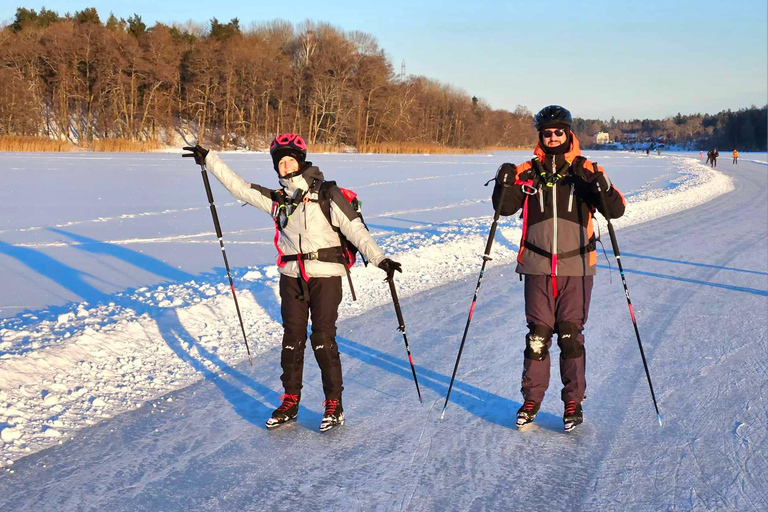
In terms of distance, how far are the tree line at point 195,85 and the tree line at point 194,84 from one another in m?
0.10

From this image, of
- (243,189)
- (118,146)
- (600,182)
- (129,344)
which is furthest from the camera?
(118,146)

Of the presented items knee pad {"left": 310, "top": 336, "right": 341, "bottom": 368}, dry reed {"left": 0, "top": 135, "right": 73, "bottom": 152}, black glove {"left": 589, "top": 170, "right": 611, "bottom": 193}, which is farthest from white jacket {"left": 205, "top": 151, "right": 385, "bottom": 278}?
dry reed {"left": 0, "top": 135, "right": 73, "bottom": 152}

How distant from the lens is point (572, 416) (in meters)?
4.25

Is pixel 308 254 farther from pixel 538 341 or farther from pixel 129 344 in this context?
pixel 129 344

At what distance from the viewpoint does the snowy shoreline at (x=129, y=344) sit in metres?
4.52

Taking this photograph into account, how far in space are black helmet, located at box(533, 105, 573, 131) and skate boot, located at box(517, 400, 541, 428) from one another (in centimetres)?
161

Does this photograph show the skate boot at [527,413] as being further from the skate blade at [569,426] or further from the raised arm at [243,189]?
the raised arm at [243,189]

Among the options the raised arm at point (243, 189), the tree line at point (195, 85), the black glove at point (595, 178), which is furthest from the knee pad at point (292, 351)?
the tree line at point (195, 85)

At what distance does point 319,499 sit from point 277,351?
274 cm

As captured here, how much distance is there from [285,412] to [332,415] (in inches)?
11.5

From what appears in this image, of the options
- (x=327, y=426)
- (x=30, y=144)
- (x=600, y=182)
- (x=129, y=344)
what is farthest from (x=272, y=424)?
(x=30, y=144)

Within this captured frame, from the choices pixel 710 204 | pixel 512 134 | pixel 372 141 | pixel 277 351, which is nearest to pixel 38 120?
pixel 372 141

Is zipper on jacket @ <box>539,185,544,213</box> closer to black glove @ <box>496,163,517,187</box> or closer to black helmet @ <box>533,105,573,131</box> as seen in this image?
black glove @ <box>496,163,517,187</box>

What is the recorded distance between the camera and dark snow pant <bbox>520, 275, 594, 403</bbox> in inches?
163
